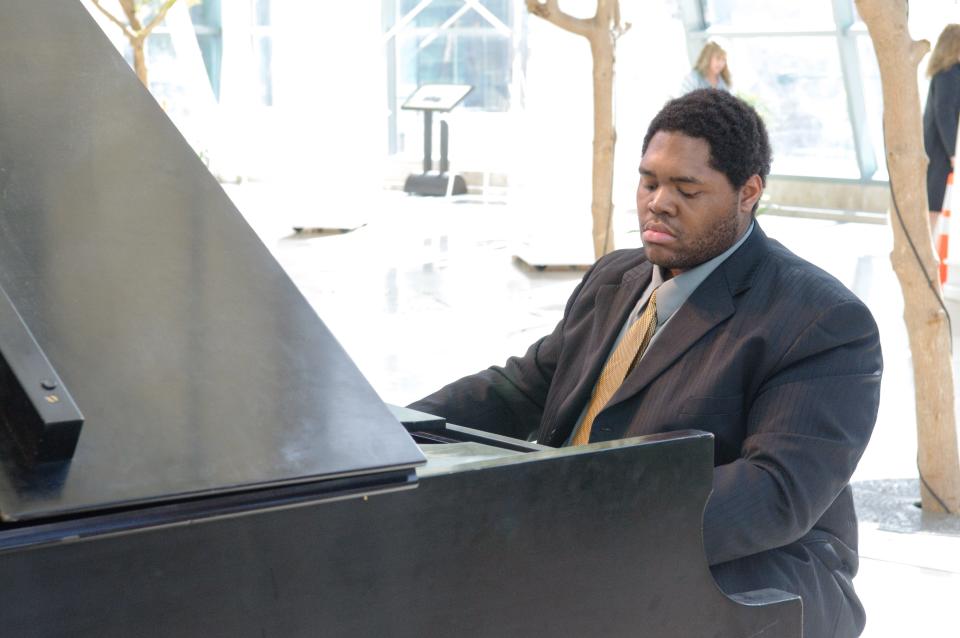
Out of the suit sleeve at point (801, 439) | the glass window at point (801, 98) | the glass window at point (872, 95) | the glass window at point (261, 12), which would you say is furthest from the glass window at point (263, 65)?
the suit sleeve at point (801, 439)

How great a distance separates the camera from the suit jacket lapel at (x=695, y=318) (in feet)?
6.52

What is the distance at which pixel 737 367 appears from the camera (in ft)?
6.29

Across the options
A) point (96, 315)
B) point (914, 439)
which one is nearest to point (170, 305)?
point (96, 315)

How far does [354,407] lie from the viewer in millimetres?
1365

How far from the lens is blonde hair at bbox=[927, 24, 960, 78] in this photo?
7570mm

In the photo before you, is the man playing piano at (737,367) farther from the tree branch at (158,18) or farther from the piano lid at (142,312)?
the tree branch at (158,18)

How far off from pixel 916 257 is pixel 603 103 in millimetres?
2392

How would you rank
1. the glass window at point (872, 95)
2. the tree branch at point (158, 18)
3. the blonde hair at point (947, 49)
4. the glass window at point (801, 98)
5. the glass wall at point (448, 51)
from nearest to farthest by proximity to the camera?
1. the blonde hair at point (947, 49)
2. the tree branch at point (158, 18)
3. the glass window at point (872, 95)
4. the glass window at point (801, 98)
5. the glass wall at point (448, 51)

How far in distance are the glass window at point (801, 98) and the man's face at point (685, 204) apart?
10.3 meters

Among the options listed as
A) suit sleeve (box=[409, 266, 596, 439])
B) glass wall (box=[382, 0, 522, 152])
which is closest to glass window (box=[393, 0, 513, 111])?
glass wall (box=[382, 0, 522, 152])

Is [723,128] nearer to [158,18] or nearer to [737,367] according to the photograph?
[737,367]

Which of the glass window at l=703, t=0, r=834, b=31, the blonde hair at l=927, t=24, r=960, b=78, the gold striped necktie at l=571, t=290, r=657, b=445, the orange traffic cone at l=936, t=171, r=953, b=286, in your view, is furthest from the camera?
the glass window at l=703, t=0, r=834, b=31

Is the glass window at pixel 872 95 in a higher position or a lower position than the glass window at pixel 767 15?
lower

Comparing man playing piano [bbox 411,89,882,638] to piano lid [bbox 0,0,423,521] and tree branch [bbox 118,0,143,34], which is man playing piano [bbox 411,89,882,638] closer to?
piano lid [bbox 0,0,423,521]
